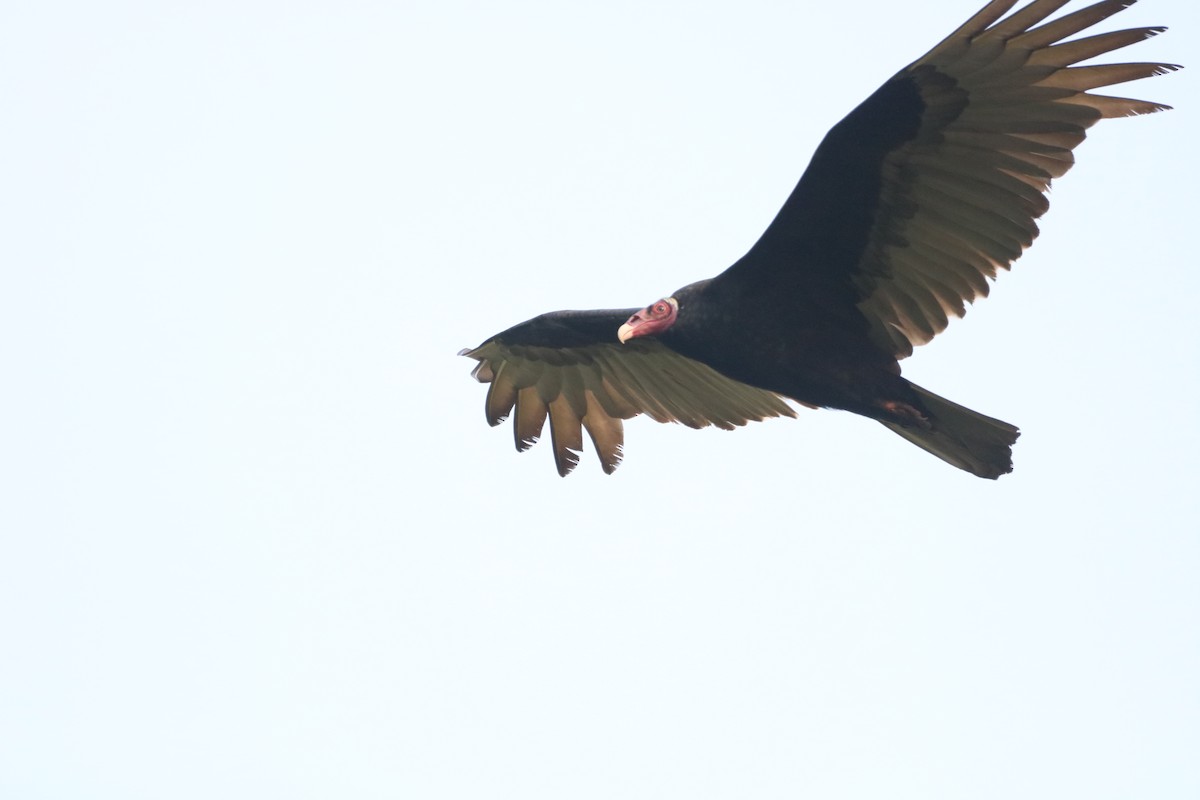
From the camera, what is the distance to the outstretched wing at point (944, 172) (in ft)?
21.0

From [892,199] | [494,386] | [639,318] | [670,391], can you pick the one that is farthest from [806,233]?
[494,386]

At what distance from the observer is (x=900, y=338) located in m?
7.18

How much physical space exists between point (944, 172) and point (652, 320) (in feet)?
4.74

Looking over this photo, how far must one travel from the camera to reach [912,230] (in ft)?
22.8

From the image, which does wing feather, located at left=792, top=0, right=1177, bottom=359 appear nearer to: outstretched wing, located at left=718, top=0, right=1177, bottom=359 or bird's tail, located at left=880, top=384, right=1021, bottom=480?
outstretched wing, located at left=718, top=0, right=1177, bottom=359

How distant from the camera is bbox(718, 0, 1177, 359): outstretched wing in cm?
641

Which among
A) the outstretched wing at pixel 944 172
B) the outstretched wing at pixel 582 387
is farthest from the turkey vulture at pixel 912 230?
the outstretched wing at pixel 582 387

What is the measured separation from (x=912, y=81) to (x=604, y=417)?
2.74 meters

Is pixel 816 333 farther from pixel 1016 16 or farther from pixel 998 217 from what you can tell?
pixel 1016 16

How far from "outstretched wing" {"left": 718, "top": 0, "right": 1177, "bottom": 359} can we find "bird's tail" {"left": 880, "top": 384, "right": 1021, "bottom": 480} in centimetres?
29

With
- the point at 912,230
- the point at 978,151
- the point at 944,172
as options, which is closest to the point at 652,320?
the point at 912,230

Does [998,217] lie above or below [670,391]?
below

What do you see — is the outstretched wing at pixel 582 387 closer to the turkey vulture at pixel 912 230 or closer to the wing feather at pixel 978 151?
the turkey vulture at pixel 912 230

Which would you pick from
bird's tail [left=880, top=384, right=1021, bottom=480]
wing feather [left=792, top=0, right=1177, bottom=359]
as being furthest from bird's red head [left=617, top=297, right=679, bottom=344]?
bird's tail [left=880, top=384, right=1021, bottom=480]
